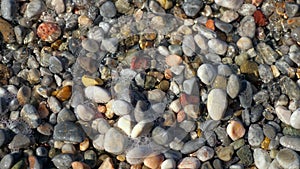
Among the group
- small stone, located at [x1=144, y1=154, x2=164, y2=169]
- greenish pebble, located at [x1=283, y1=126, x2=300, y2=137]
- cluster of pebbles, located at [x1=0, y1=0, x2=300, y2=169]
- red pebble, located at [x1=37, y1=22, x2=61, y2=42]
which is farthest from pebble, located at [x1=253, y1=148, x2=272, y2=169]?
red pebble, located at [x1=37, y1=22, x2=61, y2=42]

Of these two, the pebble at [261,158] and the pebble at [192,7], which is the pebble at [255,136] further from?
the pebble at [192,7]

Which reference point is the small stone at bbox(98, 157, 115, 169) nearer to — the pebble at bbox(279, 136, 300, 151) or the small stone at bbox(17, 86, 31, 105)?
the small stone at bbox(17, 86, 31, 105)

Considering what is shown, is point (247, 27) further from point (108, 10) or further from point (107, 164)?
point (107, 164)

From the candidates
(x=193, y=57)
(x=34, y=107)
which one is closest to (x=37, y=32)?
(x=34, y=107)

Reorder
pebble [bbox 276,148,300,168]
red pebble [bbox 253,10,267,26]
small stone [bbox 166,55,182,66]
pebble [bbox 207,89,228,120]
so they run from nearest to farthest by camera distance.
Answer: pebble [bbox 276,148,300,168]
pebble [bbox 207,89,228,120]
small stone [bbox 166,55,182,66]
red pebble [bbox 253,10,267,26]

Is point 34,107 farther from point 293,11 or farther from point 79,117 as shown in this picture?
point 293,11

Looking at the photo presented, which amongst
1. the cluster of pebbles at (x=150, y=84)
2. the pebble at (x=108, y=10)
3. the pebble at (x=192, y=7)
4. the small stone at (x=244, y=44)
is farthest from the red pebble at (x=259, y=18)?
the pebble at (x=108, y=10)
